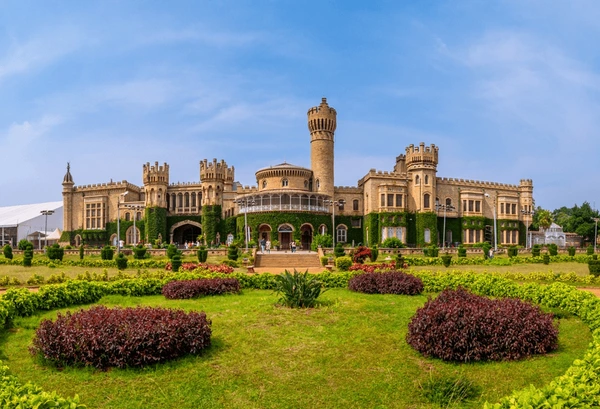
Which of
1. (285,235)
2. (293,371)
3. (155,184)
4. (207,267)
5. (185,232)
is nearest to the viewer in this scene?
(293,371)

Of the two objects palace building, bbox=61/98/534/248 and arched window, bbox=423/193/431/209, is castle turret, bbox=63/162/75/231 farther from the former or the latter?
arched window, bbox=423/193/431/209

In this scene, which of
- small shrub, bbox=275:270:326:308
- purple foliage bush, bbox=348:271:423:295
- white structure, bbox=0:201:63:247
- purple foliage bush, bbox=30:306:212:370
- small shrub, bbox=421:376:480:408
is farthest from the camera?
white structure, bbox=0:201:63:247

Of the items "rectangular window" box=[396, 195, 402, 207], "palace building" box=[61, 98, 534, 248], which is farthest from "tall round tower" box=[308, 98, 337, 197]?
"rectangular window" box=[396, 195, 402, 207]

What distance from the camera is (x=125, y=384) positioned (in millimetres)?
7223

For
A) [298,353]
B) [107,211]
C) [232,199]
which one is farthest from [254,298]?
[107,211]

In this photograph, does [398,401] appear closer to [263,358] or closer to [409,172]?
[263,358]

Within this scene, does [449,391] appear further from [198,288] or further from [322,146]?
[322,146]

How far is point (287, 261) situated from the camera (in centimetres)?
3456

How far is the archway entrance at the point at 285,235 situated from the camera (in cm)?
4894

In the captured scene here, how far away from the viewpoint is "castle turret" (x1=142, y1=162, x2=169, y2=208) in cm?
5491

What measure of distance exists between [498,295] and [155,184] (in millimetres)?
46754

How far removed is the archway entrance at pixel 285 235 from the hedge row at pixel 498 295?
3000 centimetres

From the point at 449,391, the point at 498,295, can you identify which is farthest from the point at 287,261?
the point at 449,391

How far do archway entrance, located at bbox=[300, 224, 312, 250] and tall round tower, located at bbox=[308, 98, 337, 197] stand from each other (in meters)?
5.18
